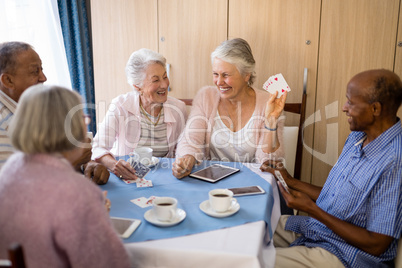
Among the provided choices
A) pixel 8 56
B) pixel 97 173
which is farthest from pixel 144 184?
pixel 8 56

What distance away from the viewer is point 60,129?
0.94 meters

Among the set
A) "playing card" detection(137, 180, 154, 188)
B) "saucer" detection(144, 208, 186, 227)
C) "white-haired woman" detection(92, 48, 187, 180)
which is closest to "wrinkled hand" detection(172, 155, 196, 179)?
"playing card" detection(137, 180, 154, 188)

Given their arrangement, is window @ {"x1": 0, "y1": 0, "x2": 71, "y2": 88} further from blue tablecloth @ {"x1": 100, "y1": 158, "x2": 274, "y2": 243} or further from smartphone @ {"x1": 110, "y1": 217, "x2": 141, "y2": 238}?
smartphone @ {"x1": 110, "y1": 217, "x2": 141, "y2": 238}

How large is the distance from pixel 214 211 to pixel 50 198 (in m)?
0.62

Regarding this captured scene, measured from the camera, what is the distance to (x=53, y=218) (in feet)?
2.81

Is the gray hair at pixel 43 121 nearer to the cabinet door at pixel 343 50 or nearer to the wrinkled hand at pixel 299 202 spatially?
the wrinkled hand at pixel 299 202

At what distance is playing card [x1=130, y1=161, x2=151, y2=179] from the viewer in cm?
171

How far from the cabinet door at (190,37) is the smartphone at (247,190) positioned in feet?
5.17

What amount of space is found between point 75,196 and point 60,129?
20cm

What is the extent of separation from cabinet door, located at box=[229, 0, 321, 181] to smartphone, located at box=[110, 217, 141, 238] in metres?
1.93

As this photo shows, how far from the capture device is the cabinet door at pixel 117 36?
296 centimetres

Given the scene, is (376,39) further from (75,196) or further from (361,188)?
(75,196)

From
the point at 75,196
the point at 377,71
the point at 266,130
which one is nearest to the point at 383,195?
the point at 377,71

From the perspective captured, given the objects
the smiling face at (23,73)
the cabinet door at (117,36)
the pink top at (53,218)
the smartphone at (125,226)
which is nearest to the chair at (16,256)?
the pink top at (53,218)
